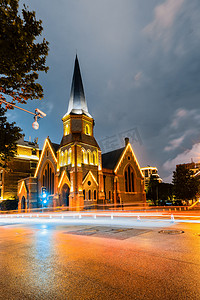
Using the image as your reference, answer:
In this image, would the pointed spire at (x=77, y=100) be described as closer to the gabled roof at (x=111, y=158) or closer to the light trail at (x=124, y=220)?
the gabled roof at (x=111, y=158)

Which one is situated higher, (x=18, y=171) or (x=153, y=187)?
(x=18, y=171)

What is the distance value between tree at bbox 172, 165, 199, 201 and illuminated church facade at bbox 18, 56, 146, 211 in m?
9.06

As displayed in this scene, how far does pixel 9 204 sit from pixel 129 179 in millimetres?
29034

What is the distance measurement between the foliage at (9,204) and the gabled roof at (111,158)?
23445mm

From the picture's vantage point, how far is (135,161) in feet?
160

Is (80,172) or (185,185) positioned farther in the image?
(185,185)

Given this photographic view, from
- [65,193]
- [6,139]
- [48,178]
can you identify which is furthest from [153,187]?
[6,139]

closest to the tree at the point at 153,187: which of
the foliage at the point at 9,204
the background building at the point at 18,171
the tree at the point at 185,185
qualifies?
the tree at the point at 185,185

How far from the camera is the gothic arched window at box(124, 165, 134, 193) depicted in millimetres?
45125

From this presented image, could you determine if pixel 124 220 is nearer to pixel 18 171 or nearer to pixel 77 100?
pixel 77 100

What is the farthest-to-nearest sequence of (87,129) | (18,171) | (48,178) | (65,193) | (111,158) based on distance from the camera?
(18,171) → (111,158) → (48,178) → (87,129) → (65,193)

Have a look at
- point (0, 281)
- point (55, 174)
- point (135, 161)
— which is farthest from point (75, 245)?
point (135, 161)

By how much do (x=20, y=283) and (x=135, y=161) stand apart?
45518mm

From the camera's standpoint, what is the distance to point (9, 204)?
49.1 meters
